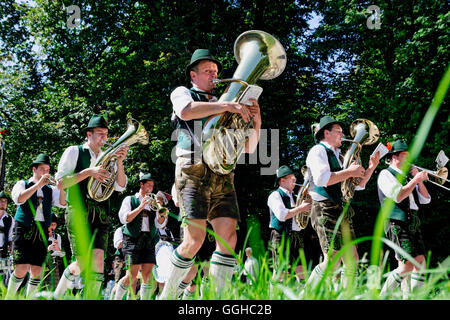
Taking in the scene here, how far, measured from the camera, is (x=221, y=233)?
11.5 ft

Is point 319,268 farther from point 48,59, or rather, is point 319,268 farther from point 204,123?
point 48,59

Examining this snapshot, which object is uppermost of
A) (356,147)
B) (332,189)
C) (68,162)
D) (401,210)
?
(356,147)

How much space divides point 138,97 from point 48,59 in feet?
19.8

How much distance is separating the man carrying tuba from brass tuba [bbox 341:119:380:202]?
6.44ft

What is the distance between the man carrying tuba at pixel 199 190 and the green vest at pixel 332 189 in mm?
1475

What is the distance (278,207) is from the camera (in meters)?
7.63

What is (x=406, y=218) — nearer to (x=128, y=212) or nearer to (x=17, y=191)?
(x=128, y=212)

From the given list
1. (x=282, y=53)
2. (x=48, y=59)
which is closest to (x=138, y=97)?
(x=48, y=59)

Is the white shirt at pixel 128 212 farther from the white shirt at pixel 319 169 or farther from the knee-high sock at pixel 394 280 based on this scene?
the knee-high sock at pixel 394 280

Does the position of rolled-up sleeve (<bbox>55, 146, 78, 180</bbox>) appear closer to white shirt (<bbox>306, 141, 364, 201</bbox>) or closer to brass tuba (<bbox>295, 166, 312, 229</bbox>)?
white shirt (<bbox>306, 141, 364, 201</bbox>)

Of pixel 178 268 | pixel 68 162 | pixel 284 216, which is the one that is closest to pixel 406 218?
pixel 284 216

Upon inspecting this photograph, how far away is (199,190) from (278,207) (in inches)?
169

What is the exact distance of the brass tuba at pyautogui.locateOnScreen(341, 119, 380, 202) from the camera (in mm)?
5383

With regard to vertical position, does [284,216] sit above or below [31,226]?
above
